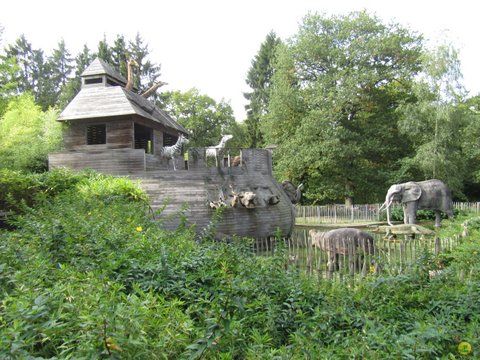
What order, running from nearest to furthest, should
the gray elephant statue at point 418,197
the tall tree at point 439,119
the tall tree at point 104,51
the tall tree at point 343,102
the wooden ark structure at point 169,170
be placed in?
the wooden ark structure at point 169,170
the gray elephant statue at point 418,197
the tall tree at point 439,119
the tall tree at point 343,102
the tall tree at point 104,51

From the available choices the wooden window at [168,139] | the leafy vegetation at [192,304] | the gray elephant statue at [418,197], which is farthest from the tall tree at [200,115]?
the leafy vegetation at [192,304]

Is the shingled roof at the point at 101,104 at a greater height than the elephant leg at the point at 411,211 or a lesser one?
greater

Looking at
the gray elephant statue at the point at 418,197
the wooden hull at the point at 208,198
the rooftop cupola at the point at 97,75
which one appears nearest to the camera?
the wooden hull at the point at 208,198

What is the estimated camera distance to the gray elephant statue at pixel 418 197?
22.5 metres

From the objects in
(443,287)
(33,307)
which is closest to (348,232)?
(443,287)

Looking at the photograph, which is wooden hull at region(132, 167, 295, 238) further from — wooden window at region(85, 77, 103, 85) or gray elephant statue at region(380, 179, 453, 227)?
wooden window at region(85, 77, 103, 85)

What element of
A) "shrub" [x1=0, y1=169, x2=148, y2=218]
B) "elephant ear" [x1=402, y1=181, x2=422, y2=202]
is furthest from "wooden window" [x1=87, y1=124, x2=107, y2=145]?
"elephant ear" [x1=402, y1=181, x2=422, y2=202]

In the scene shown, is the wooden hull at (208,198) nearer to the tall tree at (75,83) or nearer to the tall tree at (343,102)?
the tall tree at (343,102)

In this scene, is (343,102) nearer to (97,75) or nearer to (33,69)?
(97,75)

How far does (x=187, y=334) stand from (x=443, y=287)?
437 cm

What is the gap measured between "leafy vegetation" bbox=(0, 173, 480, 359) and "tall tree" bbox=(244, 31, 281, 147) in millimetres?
37054

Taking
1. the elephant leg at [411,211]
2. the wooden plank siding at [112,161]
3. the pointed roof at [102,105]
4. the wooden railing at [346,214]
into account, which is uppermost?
the pointed roof at [102,105]

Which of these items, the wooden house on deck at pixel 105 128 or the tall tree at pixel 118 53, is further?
the tall tree at pixel 118 53

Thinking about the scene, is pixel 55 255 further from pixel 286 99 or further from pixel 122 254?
pixel 286 99
